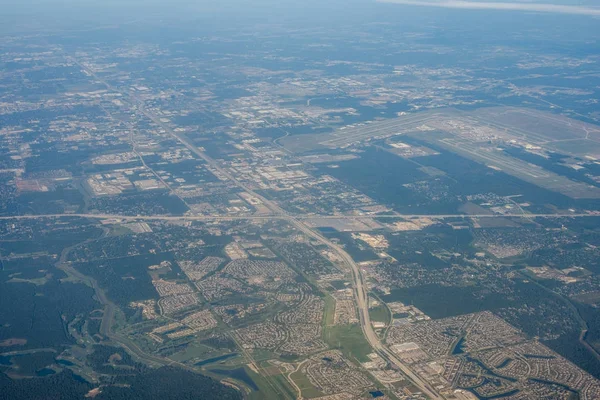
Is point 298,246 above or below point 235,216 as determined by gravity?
above

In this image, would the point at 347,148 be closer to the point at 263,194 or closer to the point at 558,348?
the point at 263,194

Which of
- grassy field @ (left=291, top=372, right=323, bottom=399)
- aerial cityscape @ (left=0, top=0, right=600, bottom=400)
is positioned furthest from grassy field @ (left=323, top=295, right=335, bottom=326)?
grassy field @ (left=291, top=372, right=323, bottom=399)

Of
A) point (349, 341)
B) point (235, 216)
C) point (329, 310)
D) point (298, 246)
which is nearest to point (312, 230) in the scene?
point (298, 246)

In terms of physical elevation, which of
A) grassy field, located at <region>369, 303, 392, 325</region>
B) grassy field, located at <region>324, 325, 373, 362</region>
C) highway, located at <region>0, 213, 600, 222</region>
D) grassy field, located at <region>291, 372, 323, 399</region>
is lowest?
highway, located at <region>0, 213, 600, 222</region>

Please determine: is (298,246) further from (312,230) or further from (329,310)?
(329,310)

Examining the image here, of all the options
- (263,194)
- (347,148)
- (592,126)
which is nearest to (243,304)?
(263,194)

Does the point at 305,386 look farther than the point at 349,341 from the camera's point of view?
No

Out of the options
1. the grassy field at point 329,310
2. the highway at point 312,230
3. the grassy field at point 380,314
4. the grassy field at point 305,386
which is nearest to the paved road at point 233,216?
the highway at point 312,230

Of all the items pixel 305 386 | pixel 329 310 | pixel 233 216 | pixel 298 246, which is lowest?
pixel 233 216

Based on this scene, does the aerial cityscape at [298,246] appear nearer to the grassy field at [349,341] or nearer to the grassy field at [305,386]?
the grassy field at [349,341]

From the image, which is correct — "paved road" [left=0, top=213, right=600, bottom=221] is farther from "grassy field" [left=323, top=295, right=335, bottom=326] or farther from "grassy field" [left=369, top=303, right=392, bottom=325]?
"grassy field" [left=369, top=303, right=392, bottom=325]
